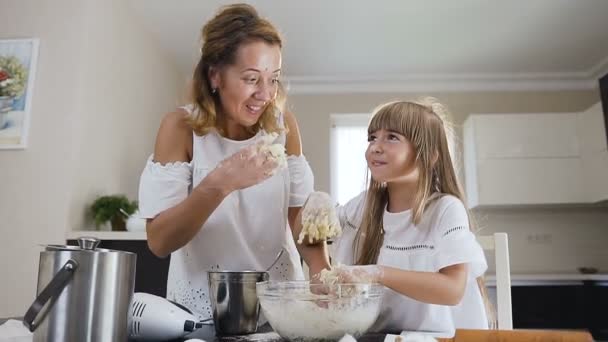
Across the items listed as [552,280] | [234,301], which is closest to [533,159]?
[552,280]

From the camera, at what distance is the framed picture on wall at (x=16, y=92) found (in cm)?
235

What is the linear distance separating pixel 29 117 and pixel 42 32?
46cm

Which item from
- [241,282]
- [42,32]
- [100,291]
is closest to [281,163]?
[241,282]

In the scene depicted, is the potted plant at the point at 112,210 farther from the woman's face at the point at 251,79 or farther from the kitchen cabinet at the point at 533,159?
the kitchen cabinet at the point at 533,159

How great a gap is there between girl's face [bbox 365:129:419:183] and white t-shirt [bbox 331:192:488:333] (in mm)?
100

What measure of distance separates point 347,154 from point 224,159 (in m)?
3.34

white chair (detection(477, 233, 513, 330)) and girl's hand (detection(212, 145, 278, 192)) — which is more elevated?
girl's hand (detection(212, 145, 278, 192))

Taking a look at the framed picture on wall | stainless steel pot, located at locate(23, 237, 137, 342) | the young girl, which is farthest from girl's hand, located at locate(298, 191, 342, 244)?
the framed picture on wall

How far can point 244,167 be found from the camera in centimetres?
83

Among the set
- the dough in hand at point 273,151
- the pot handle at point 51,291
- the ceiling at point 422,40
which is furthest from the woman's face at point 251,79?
the ceiling at point 422,40

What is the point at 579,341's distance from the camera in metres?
0.53

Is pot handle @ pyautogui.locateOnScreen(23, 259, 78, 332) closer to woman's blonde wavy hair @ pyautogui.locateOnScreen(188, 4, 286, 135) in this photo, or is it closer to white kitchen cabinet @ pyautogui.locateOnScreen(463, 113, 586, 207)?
woman's blonde wavy hair @ pyautogui.locateOnScreen(188, 4, 286, 135)

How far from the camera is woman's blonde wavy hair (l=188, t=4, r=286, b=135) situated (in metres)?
1.07

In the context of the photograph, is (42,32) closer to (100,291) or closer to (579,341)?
(100,291)
